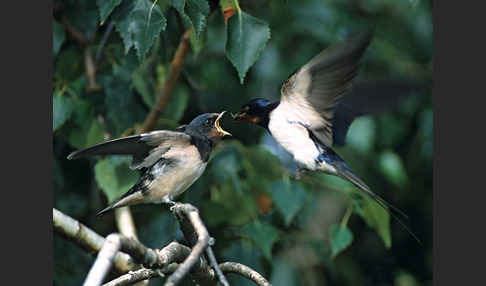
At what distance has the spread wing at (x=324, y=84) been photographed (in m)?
1.67

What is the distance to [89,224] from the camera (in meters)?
2.91

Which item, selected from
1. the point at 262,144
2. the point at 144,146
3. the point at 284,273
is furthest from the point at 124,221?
the point at 144,146

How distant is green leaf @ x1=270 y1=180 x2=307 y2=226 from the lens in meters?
2.49

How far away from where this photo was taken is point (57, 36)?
8.22 ft

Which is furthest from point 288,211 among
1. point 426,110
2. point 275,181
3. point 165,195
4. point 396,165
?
point 426,110

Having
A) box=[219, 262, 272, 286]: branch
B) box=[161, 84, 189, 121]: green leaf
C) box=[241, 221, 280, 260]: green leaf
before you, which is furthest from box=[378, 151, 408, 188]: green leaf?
box=[219, 262, 272, 286]: branch

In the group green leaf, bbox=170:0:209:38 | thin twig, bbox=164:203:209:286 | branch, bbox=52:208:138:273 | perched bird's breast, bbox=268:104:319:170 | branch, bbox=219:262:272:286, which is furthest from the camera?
perched bird's breast, bbox=268:104:319:170

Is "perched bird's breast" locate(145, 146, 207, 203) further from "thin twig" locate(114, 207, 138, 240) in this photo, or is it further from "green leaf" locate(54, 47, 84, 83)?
"green leaf" locate(54, 47, 84, 83)

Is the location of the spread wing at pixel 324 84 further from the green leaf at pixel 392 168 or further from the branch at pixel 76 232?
the green leaf at pixel 392 168

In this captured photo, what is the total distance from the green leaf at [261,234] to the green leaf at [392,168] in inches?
36.9

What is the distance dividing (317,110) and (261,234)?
86cm

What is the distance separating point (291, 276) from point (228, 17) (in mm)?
1751

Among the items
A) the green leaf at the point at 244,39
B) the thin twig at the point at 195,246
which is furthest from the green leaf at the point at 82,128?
the thin twig at the point at 195,246

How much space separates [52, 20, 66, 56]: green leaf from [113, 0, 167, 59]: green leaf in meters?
0.83
